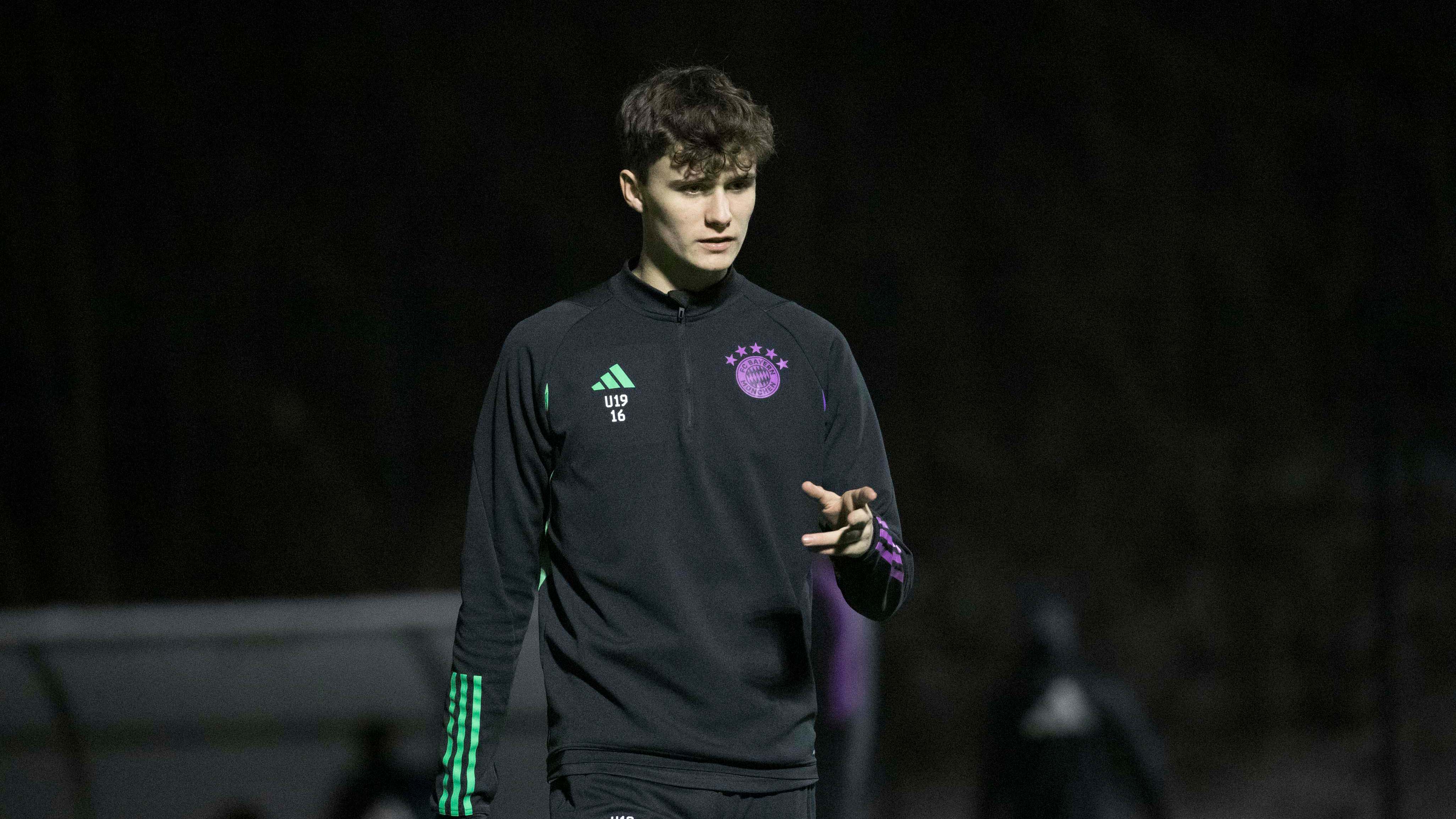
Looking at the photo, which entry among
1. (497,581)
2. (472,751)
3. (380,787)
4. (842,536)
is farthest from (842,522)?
(380,787)

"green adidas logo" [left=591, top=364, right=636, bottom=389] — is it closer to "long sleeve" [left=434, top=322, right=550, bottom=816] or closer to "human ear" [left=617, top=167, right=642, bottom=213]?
"long sleeve" [left=434, top=322, right=550, bottom=816]

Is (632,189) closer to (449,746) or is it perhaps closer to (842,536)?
(842,536)

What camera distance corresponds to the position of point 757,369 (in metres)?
2.27

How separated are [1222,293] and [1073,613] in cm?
301

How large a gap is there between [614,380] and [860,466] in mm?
408

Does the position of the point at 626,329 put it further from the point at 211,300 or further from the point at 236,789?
the point at 211,300

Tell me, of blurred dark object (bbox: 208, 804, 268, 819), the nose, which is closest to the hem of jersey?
the nose

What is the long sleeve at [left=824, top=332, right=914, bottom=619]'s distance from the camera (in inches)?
88.3

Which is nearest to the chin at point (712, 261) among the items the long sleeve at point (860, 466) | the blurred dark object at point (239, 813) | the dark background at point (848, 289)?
the long sleeve at point (860, 466)

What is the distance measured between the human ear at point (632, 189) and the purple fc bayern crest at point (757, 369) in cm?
28

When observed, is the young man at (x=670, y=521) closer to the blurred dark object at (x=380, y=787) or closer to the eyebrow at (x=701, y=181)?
the eyebrow at (x=701, y=181)

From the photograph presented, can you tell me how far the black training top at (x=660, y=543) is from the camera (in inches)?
85.4

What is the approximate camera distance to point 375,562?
13.5 metres

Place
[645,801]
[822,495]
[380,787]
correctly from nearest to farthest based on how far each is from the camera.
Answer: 1. [822,495]
2. [645,801]
3. [380,787]
